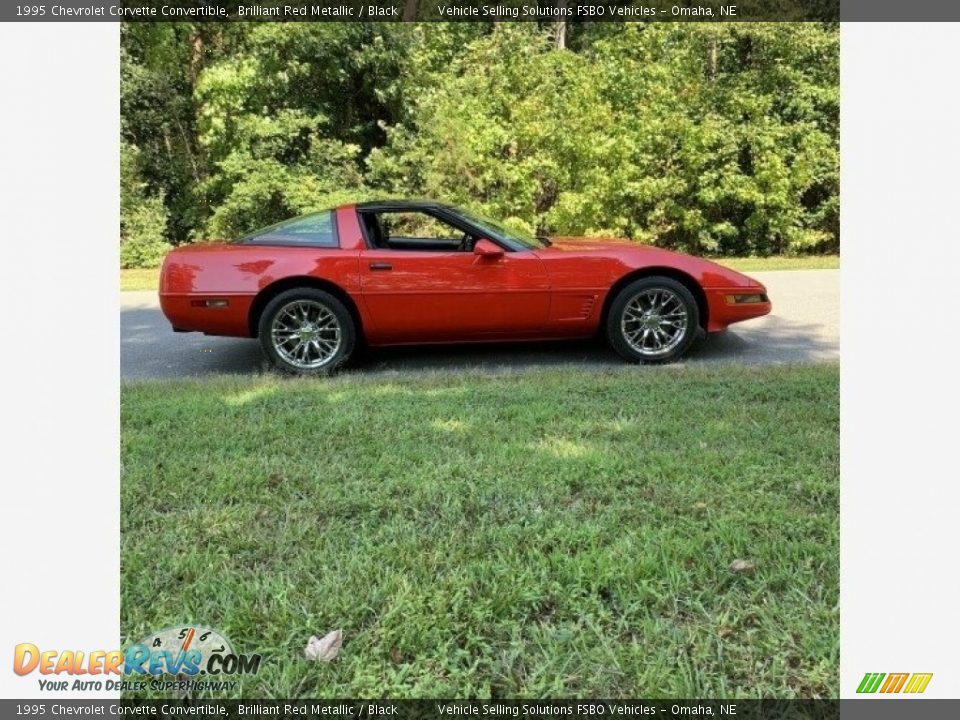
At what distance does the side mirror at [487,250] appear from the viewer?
5.13m

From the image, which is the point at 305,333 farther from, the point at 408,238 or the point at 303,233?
the point at 408,238

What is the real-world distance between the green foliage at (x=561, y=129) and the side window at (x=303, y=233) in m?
7.74

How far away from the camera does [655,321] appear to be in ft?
17.4

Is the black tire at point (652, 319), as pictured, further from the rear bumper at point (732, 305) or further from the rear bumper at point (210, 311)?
the rear bumper at point (210, 311)

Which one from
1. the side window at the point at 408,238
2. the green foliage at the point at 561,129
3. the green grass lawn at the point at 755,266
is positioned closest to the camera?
the side window at the point at 408,238

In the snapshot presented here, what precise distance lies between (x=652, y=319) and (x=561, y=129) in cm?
822

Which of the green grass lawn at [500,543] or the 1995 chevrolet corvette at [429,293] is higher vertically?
the 1995 chevrolet corvette at [429,293]

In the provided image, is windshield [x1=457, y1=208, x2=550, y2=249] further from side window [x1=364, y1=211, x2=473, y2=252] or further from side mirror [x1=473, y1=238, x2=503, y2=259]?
side mirror [x1=473, y1=238, x2=503, y2=259]

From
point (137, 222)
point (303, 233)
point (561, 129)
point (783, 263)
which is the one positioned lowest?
point (303, 233)

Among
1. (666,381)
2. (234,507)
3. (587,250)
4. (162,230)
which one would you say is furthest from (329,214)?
(162,230)

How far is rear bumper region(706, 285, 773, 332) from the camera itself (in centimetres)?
531

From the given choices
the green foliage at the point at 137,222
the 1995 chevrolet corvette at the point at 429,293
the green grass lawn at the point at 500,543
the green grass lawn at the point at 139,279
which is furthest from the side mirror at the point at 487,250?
the green foliage at the point at 137,222
